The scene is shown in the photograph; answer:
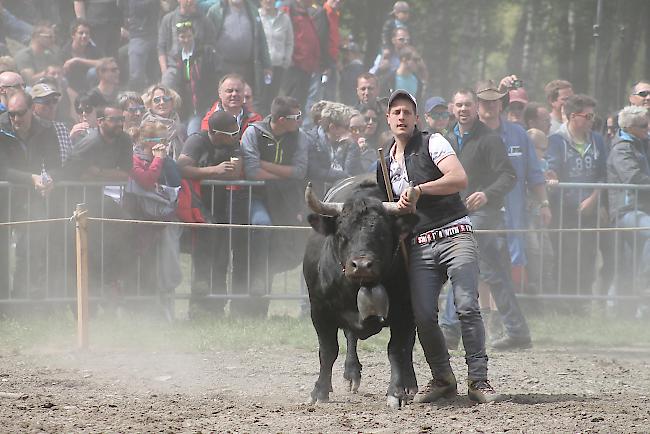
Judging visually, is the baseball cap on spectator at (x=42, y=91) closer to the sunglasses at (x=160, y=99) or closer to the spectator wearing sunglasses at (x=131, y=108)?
the spectator wearing sunglasses at (x=131, y=108)

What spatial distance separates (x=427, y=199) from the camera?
7484 millimetres

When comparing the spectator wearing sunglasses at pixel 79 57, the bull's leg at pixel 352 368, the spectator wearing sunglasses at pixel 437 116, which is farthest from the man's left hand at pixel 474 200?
the spectator wearing sunglasses at pixel 79 57

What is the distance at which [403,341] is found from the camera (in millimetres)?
7871

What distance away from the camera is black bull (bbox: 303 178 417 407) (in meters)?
7.32

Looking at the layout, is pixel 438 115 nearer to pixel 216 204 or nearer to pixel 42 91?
pixel 216 204

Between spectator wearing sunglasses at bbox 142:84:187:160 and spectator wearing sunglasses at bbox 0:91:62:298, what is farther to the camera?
spectator wearing sunglasses at bbox 142:84:187:160

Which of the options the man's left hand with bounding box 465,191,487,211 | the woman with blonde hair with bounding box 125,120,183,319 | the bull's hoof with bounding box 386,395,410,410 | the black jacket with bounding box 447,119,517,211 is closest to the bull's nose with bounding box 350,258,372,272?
the bull's hoof with bounding box 386,395,410,410

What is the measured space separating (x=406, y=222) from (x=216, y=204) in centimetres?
508

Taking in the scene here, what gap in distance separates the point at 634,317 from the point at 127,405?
6.73 meters

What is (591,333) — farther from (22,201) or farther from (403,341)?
(22,201)

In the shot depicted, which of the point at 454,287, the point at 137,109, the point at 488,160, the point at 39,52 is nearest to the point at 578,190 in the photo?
the point at 488,160

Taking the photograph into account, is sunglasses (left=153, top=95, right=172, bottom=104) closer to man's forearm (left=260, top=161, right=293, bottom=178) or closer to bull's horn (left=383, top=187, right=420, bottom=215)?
man's forearm (left=260, top=161, right=293, bottom=178)

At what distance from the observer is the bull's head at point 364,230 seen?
7211 mm

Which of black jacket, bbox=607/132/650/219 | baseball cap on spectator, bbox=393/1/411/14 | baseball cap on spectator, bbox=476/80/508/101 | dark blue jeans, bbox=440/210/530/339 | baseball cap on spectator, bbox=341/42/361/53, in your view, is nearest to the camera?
dark blue jeans, bbox=440/210/530/339
